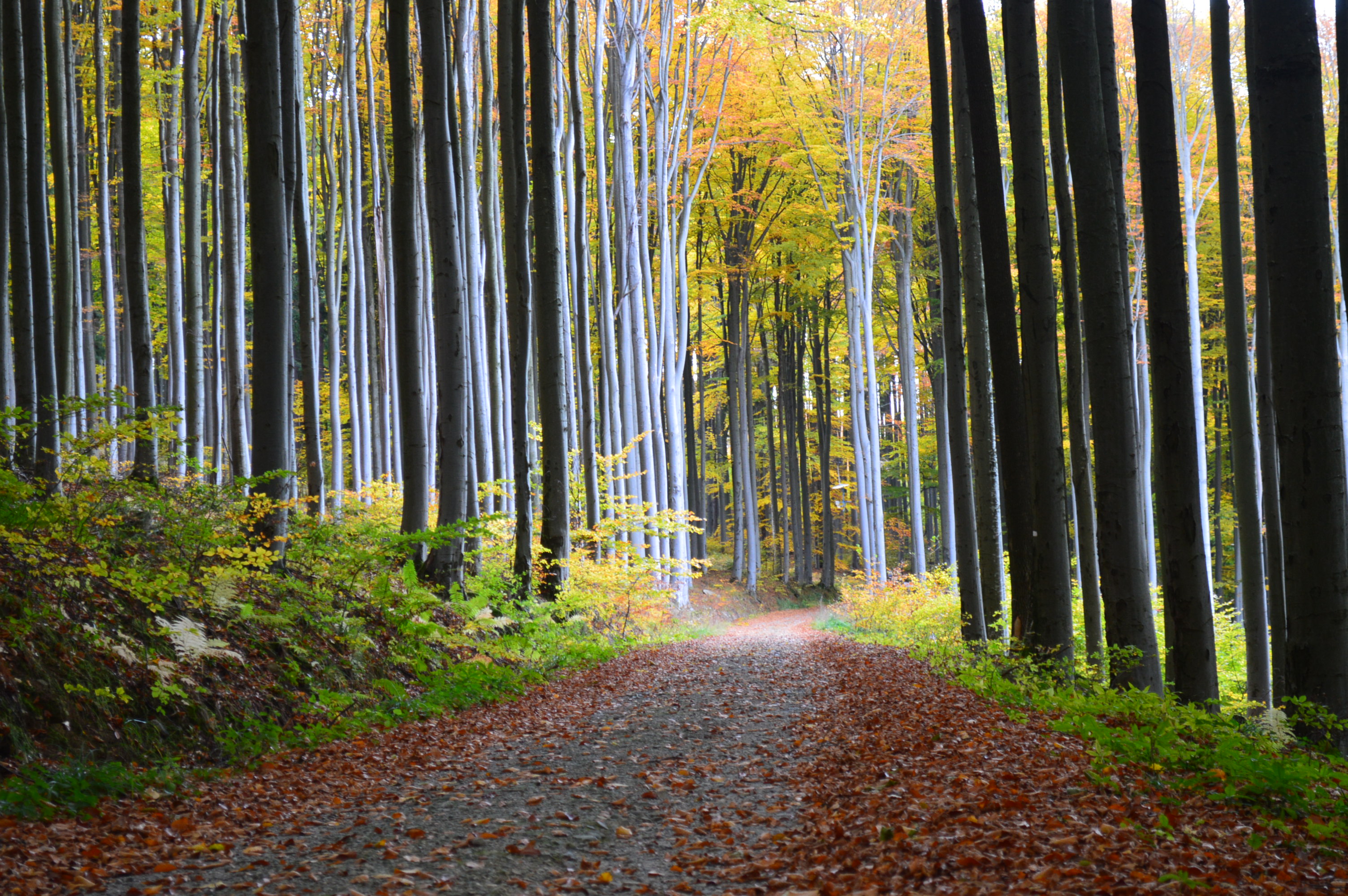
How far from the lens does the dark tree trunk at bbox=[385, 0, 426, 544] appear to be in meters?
9.51

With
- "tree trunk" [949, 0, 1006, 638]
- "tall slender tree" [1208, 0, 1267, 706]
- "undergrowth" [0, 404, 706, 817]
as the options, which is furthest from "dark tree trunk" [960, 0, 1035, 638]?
"undergrowth" [0, 404, 706, 817]

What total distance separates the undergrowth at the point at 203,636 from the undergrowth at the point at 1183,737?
4403 millimetres

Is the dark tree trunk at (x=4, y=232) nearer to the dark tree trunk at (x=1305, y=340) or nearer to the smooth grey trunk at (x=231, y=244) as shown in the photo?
the smooth grey trunk at (x=231, y=244)

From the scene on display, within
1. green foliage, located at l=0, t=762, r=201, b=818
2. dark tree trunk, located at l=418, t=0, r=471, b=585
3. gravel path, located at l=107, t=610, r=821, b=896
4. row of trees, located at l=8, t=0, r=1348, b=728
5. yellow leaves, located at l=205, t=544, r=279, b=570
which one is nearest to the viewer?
gravel path, located at l=107, t=610, r=821, b=896

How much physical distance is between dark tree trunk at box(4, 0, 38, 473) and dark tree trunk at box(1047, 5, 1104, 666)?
10.9 m

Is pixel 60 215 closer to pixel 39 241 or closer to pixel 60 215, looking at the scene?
pixel 60 215

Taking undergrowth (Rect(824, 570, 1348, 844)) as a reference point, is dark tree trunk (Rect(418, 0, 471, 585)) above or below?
above

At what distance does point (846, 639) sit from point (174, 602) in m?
11.6

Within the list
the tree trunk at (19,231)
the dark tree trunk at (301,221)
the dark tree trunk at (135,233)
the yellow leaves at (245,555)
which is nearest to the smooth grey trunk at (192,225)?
the dark tree trunk at (301,221)

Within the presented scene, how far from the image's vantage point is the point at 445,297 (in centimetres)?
980

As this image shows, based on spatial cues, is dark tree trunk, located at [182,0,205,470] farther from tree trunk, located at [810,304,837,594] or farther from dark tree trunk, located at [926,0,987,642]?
tree trunk, located at [810,304,837,594]

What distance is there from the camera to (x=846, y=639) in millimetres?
15375

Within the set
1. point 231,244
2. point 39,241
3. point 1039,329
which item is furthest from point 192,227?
point 1039,329

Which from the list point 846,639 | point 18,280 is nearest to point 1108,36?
point 846,639
